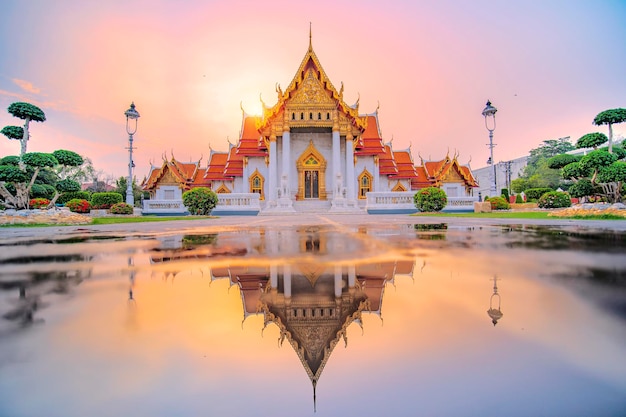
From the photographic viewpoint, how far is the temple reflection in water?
135 cm

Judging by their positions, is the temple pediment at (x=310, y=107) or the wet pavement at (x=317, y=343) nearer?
the wet pavement at (x=317, y=343)

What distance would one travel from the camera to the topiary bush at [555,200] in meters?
21.3

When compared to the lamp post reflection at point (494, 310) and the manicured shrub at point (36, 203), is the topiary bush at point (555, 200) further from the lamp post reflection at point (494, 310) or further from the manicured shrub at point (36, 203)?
the manicured shrub at point (36, 203)

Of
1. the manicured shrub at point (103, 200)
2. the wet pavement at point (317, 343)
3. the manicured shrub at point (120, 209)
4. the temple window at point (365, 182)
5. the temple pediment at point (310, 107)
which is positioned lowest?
the wet pavement at point (317, 343)

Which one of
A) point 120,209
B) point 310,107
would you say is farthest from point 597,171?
point 120,209

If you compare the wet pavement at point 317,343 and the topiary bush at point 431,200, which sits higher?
the topiary bush at point 431,200

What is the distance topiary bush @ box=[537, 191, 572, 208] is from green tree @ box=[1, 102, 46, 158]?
29.3 meters

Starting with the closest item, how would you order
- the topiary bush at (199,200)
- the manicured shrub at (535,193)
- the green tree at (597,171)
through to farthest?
the green tree at (597,171)
the topiary bush at (199,200)
the manicured shrub at (535,193)

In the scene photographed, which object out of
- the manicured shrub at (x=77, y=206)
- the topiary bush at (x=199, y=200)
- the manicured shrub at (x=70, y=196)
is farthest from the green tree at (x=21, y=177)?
the manicured shrub at (x=70, y=196)

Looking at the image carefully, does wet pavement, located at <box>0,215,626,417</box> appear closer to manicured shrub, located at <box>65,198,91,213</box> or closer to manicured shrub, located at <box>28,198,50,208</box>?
manicured shrub, located at <box>28,198,50,208</box>

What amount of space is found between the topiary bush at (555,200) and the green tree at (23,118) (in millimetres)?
29293

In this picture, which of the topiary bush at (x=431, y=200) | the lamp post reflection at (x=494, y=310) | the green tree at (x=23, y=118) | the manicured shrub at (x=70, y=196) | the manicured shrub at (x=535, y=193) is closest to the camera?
the lamp post reflection at (x=494, y=310)

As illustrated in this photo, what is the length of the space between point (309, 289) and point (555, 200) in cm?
2534

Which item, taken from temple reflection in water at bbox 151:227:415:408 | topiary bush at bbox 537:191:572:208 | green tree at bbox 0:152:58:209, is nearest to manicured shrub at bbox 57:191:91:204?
green tree at bbox 0:152:58:209
